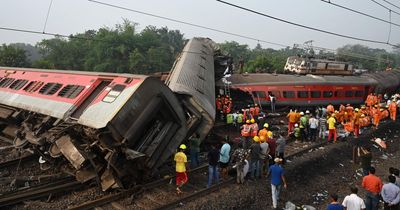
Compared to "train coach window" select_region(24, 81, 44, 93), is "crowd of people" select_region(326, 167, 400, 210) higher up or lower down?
lower down

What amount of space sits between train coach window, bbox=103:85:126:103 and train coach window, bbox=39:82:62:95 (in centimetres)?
337

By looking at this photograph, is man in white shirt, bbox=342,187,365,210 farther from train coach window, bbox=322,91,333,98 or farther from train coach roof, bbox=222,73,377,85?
train coach window, bbox=322,91,333,98

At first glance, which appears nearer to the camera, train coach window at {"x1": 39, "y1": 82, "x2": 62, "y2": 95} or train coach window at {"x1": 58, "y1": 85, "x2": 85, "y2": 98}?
train coach window at {"x1": 58, "y1": 85, "x2": 85, "y2": 98}

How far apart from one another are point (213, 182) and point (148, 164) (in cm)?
229

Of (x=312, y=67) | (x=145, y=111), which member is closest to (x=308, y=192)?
(x=145, y=111)

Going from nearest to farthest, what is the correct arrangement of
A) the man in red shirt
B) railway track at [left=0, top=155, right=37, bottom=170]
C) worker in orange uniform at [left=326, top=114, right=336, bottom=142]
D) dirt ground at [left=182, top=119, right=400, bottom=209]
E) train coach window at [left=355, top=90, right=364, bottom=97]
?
1. the man in red shirt
2. dirt ground at [left=182, top=119, right=400, bottom=209]
3. railway track at [left=0, top=155, right=37, bottom=170]
4. worker in orange uniform at [left=326, top=114, right=336, bottom=142]
5. train coach window at [left=355, top=90, right=364, bottom=97]

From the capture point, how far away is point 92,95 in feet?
34.9

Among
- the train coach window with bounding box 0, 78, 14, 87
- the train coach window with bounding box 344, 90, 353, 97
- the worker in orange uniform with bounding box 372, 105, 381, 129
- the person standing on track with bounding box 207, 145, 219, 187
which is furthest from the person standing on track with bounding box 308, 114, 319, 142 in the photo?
the train coach window with bounding box 0, 78, 14, 87

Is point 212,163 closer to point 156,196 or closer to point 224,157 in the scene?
point 224,157

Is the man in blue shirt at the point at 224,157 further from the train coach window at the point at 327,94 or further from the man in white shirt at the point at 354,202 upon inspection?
the train coach window at the point at 327,94

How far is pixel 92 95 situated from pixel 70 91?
1.23m

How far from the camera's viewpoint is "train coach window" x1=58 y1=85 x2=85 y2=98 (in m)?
11.0

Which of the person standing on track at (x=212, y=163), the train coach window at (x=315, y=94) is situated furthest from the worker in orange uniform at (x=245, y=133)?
the train coach window at (x=315, y=94)

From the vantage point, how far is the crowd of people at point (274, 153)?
8.46 metres
